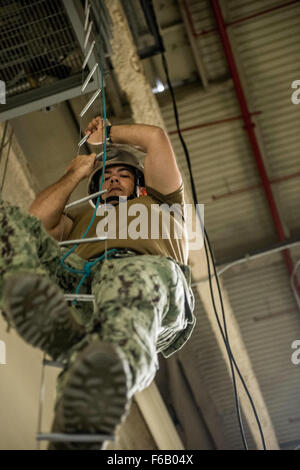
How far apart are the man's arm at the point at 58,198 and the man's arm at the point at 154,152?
0.17 meters

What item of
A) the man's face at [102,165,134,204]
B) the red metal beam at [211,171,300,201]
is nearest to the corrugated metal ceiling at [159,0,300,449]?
the red metal beam at [211,171,300,201]

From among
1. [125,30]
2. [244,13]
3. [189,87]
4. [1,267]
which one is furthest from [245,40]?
[1,267]

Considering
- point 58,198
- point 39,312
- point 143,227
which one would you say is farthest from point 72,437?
point 58,198

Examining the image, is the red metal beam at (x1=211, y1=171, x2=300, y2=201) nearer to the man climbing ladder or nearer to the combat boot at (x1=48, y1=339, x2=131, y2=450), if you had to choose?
the man climbing ladder

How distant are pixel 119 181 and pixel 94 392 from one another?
1518 mm

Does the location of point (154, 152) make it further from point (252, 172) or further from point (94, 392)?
point (252, 172)

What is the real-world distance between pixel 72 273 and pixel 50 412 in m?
1.86

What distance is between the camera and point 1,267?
1.61m

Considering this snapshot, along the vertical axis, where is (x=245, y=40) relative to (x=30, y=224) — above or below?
below

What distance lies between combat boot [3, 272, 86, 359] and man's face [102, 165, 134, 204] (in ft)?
3.86

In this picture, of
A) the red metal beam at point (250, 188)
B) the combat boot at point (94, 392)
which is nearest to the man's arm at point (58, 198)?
the combat boot at point (94, 392)
